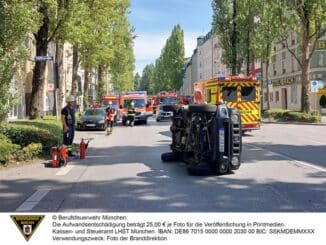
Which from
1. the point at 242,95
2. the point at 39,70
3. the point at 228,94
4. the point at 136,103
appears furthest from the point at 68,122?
the point at 136,103

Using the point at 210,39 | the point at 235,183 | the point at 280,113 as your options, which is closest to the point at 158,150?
the point at 235,183

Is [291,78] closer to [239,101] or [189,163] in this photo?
[239,101]

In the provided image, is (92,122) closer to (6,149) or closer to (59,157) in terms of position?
(59,157)

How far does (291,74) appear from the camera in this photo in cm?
6500

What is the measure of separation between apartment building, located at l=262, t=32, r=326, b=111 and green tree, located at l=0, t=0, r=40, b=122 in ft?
142

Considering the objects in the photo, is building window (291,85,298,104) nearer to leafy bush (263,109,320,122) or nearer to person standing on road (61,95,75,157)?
leafy bush (263,109,320,122)

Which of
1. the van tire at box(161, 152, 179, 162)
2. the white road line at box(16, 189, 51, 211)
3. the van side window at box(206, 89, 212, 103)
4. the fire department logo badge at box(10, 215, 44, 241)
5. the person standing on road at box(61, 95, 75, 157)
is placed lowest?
the white road line at box(16, 189, 51, 211)

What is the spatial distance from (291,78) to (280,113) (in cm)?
2429

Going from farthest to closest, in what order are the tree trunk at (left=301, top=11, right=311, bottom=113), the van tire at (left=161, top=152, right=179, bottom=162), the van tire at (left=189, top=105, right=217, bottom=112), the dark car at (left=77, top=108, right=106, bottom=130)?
the tree trunk at (left=301, top=11, right=311, bottom=113) < the dark car at (left=77, top=108, right=106, bottom=130) < the van tire at (left=161, top=152, right=179, bottom=162) < the van tire at (left=189, top=105, right=217, bottom=112)

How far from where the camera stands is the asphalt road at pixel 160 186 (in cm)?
838

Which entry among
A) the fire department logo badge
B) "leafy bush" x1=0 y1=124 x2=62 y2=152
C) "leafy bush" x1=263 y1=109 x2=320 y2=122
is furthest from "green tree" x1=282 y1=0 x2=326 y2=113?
the fire department logo badge

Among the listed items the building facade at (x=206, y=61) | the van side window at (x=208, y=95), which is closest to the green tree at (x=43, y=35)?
the van side window at (x=208, y=95)

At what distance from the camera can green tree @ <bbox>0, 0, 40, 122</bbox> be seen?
13883mm

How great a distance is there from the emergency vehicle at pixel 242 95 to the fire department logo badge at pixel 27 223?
61.6 feet
